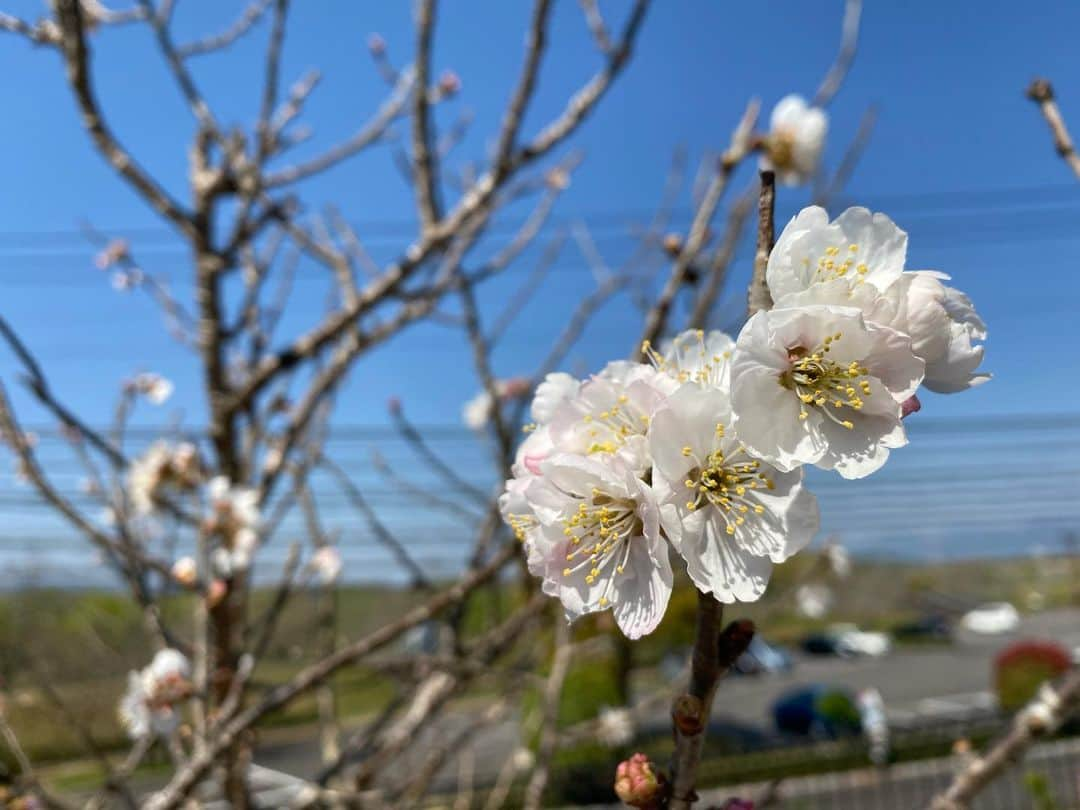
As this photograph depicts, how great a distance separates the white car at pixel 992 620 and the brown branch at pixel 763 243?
25797mm

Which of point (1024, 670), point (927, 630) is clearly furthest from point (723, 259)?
point (927, 630)

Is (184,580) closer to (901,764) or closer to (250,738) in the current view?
(250,738)

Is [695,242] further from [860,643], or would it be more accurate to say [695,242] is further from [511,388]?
[860,643]

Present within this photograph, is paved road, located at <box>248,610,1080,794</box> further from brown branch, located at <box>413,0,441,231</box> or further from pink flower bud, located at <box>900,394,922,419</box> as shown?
pink flower bud, located at <box>900,394,922,419</box>

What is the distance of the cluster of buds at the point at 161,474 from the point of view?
1737mm

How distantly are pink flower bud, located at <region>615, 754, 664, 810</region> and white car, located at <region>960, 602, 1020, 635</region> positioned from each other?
25.8 metres

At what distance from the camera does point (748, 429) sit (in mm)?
445

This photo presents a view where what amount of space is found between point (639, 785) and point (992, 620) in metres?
27.0

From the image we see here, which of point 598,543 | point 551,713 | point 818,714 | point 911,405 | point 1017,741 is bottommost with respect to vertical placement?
point 818,714

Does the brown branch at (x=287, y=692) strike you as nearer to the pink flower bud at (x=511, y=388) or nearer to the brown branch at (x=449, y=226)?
the brown branch at (x=449, y=226)

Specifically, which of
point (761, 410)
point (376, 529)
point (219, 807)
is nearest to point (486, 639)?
point (376, 529)

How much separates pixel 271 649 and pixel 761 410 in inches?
56.7

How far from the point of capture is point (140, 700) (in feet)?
4.28

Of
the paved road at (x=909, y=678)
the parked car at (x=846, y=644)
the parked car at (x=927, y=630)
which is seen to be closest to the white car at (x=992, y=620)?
the paved road at (x=909, y=678)
